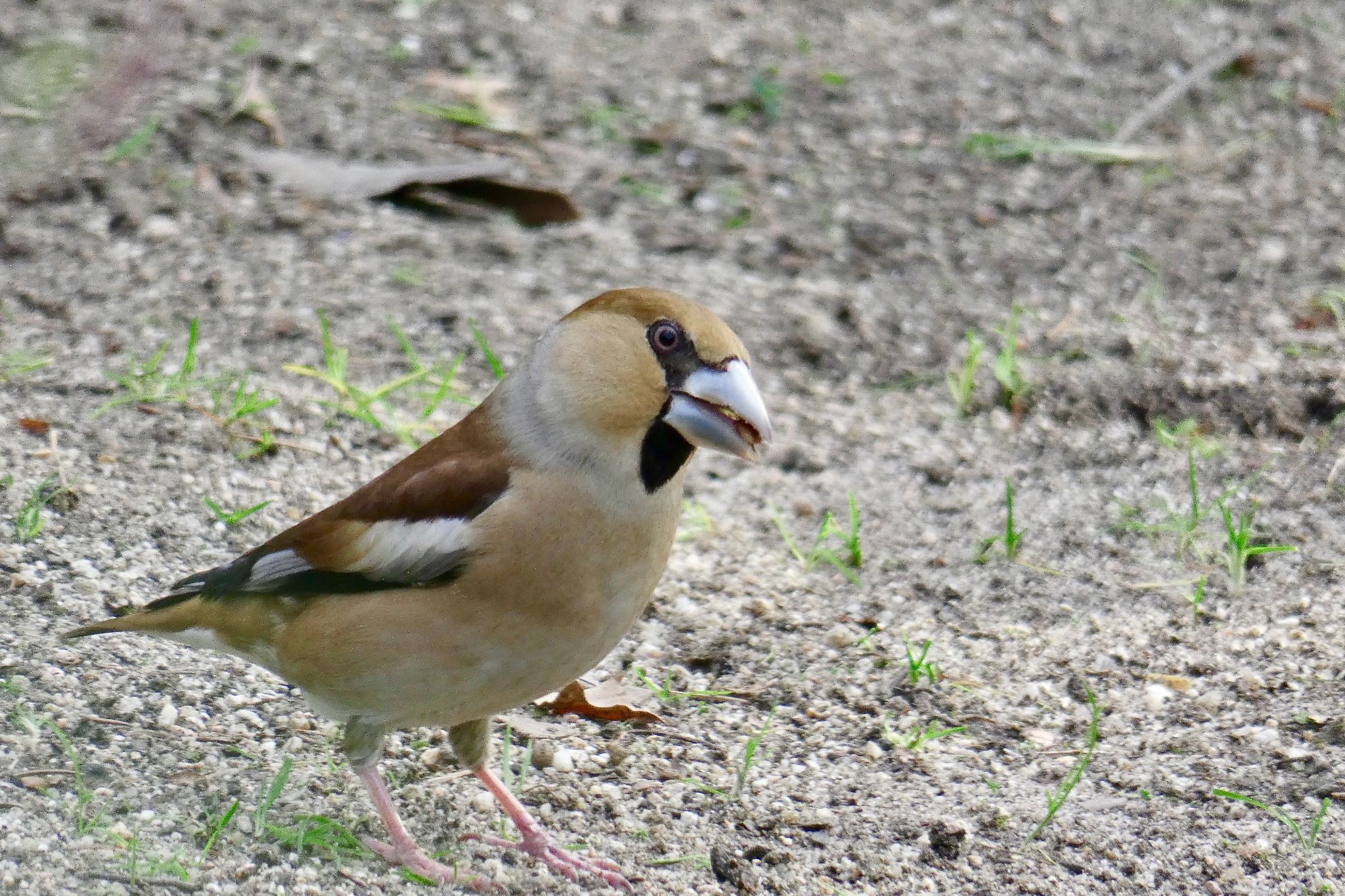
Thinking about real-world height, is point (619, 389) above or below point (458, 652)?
above

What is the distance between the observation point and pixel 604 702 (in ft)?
12.6

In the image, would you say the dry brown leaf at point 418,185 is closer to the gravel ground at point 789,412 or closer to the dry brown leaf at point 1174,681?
the gravel ground at point 789,412

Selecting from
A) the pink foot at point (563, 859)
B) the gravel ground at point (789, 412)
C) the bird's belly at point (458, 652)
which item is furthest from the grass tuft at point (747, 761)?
the bird's belly at point (458, 652)

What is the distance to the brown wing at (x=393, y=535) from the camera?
3199 millimetres

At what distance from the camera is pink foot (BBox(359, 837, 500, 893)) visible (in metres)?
3.20

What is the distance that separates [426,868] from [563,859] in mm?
281

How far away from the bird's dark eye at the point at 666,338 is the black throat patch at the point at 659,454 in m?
0.12

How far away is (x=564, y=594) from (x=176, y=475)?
1.75 meters

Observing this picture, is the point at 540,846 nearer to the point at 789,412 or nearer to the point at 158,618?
the point at 158,618

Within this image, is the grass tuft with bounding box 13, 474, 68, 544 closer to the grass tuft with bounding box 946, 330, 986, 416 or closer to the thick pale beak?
the thick pale beak

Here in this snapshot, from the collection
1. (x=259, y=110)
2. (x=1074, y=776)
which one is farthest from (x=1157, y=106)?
(x=1074, y=776)

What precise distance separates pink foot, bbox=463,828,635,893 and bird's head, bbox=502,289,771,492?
78cm

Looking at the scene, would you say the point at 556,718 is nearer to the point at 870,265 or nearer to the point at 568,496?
the point at 568,496

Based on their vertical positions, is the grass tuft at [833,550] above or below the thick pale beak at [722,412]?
below
